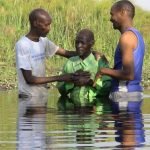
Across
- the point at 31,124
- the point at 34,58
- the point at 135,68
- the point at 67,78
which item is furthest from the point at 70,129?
the point at 34,58

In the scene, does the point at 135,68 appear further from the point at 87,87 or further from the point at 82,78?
the point at 87,87

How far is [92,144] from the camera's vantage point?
682 cm

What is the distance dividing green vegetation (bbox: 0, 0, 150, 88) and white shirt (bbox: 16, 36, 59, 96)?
485 cm

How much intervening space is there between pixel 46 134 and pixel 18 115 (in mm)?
1744

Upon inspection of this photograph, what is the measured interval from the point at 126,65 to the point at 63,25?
8057 mm

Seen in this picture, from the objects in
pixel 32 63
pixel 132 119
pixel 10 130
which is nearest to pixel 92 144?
pixel 10 130

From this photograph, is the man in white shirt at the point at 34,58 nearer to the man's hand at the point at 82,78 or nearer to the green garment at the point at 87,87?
the man's hand at the point at 82,78

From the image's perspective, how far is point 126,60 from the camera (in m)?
9.84

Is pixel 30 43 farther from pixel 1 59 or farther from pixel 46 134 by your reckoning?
pixel 1 59

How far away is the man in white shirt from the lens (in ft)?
34.5

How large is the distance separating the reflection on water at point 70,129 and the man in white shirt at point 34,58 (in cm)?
45

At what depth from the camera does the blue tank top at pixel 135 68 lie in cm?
1002

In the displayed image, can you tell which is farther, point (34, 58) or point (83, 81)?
point (34, 58)

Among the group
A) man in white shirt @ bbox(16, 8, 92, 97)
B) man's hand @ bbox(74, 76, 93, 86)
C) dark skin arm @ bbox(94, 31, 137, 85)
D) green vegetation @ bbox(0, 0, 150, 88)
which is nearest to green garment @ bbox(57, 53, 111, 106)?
man's hand @ bbox(74, 76, 93, 86)
